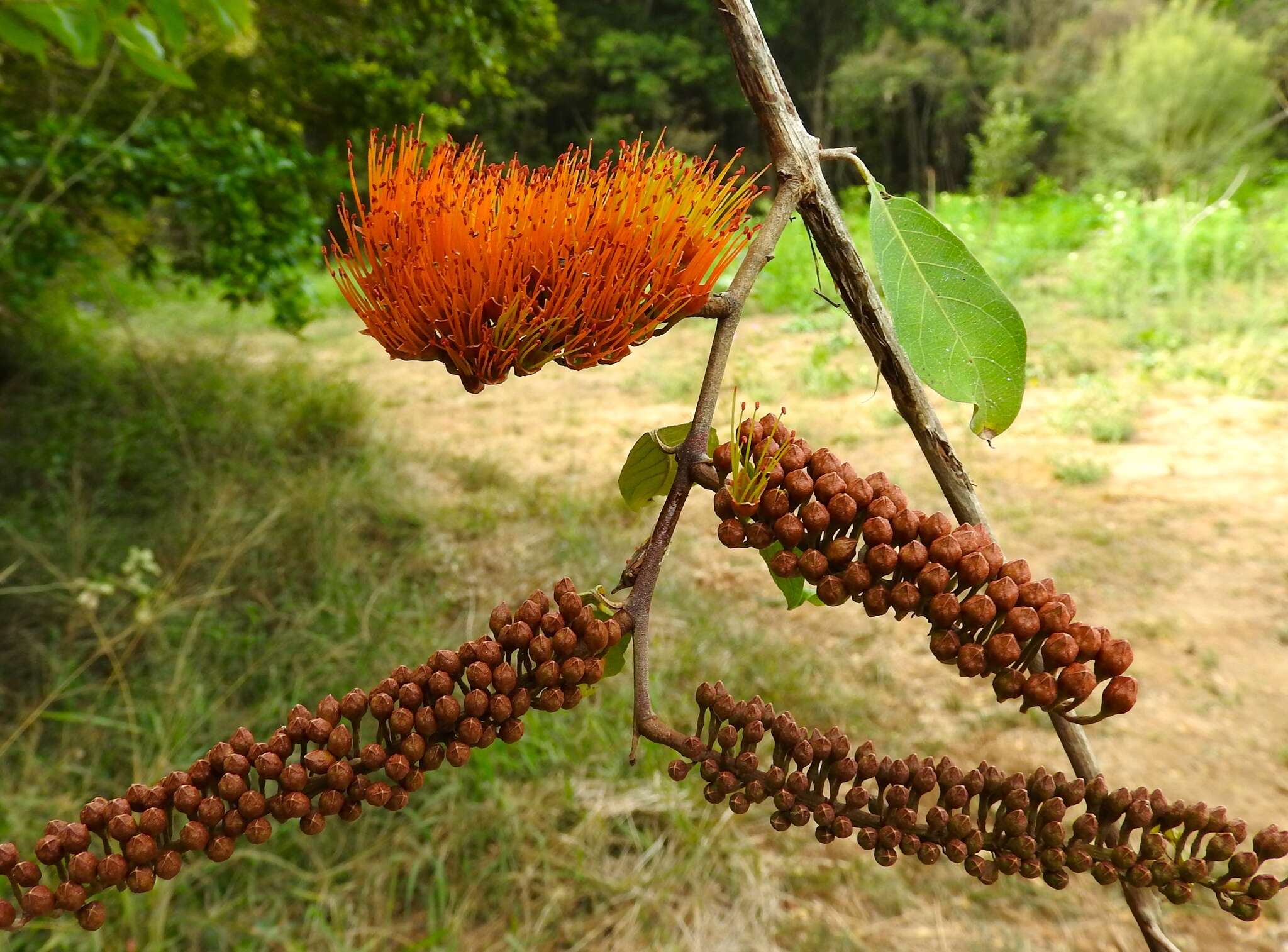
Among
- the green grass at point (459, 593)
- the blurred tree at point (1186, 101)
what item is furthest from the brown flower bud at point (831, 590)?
the blurred tree at point (1186, 101)

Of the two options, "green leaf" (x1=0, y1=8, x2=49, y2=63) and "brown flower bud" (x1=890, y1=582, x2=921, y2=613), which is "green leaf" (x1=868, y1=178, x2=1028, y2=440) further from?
"green leaf" (x1=0, y1=8, x2=49, y2=63)

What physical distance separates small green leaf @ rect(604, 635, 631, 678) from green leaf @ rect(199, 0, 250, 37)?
0.91 meters

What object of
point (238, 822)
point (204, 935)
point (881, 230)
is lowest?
point (204, 935)

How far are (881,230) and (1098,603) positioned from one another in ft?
8.22

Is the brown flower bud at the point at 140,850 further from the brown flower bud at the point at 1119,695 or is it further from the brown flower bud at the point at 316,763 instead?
the brown flower bud at the point at 1119,695

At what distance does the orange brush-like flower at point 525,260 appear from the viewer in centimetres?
32

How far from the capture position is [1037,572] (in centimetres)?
270

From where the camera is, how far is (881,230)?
362 millimetres

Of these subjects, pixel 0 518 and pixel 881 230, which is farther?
pixel 0 518

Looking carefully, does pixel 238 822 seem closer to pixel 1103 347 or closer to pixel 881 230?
pixel 881 230

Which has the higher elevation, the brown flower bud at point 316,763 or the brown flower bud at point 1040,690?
the brown flower bud at point 1040,690

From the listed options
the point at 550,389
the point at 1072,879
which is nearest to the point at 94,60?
the point at 1072,879

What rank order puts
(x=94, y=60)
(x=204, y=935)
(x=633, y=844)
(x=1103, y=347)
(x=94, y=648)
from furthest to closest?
(x=1103, y=347)
(x=94, y=648)
(x=633, y=844)
(x=204, y=935)
(x=94, y=60)

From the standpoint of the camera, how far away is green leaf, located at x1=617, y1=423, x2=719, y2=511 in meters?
0.38
